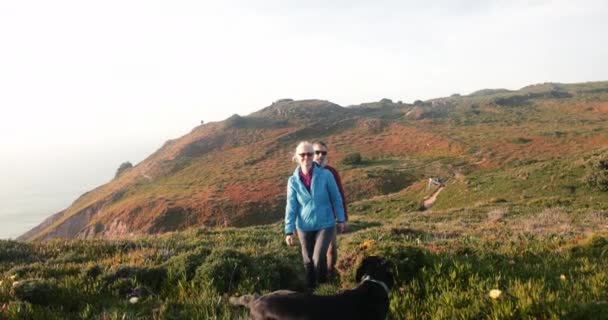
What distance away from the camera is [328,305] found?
12.9ft

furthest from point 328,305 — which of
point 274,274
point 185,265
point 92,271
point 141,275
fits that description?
point 92,271

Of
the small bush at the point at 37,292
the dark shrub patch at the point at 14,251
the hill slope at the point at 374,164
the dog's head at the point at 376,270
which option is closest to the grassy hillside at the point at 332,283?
the small bush at the point at 37,292

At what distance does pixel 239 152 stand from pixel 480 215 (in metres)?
57.2

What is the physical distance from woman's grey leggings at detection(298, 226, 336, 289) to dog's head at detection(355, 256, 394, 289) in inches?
62.9

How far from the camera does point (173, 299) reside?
220 inches

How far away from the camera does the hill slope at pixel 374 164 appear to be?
30.9 m

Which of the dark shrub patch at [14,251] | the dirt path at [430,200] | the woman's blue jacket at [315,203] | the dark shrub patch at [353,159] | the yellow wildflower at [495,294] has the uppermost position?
the woman's blue jacket at [315,203]

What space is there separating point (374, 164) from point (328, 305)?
169 ft

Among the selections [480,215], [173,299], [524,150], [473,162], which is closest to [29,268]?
[173,299]

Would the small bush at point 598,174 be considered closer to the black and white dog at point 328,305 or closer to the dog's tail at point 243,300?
the black and white dog at point 328,305

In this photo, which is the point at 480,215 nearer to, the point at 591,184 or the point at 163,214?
the point at 591,184

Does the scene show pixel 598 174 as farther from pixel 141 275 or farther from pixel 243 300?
pixel 243 300

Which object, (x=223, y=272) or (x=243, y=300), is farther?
(x=223, y=272)

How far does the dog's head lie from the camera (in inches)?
182
